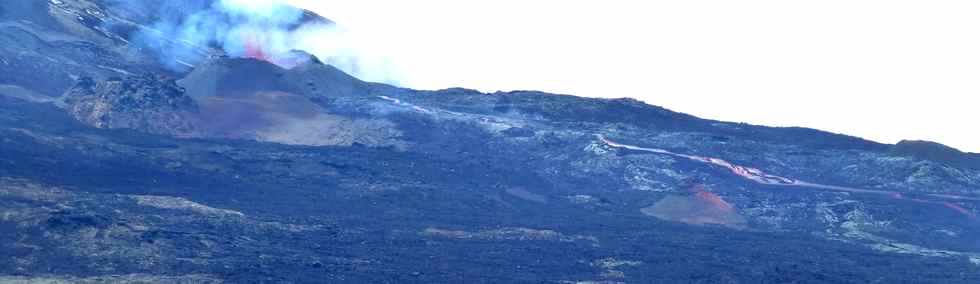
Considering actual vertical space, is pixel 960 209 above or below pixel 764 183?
below

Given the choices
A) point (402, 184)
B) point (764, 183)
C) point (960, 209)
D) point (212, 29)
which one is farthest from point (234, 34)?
point (960, 209)

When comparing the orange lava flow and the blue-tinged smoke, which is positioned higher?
the blue-tinged smoke

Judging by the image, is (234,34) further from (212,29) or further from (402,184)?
(402,184)

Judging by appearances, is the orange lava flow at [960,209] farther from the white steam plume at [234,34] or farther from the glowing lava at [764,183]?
the white steam plume at [234,34]

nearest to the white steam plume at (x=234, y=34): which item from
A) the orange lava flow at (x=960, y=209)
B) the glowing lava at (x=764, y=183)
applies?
the glowing lava at (x=764, y=183)

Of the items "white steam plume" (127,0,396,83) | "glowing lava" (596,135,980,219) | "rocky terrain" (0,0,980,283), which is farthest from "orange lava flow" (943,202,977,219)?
"white steam plume" (127,0,396,83)

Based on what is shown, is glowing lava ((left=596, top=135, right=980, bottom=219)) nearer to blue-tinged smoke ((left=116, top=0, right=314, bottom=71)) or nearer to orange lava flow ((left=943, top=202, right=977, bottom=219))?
orange lava flow ((left=943, top=202, right=977, bottom=219))

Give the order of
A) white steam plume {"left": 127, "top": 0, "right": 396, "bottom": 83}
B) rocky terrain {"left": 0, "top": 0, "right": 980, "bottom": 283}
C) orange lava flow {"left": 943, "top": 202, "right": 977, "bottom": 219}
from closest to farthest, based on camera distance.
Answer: rocky terrain {"left": 0, "top": 0, "right": 980, "bottom": 283} < orange lava flow {"left": 943, "top": 202, "right": 977, "bottom": 219} < white steam plume {"left": 127, "top": 0, "right": 396, "bottom": 83}

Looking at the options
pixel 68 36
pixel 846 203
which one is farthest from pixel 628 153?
pixel 68 36
